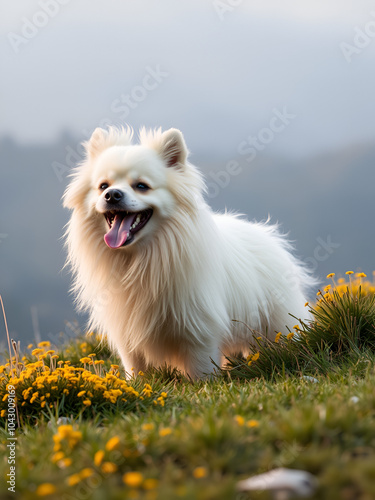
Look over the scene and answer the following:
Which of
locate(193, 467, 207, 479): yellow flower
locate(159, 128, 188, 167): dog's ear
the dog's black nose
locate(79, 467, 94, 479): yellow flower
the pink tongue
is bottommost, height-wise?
locate(79, 467, 94, 479): yellow flower

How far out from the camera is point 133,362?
5184 mm

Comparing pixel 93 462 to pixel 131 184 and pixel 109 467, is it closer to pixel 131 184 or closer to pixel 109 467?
pixel 109 467

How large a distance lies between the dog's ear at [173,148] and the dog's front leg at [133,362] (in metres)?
1.90

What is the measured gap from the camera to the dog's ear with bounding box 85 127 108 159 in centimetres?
492

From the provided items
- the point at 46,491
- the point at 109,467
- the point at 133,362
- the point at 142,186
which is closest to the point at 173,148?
the point at 142,186

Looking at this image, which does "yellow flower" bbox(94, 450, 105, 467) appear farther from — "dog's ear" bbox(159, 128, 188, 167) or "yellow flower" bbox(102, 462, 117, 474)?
"dog's ear" bbox(159, 128, 188, 167)

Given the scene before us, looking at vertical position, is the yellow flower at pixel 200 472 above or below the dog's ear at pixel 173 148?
below

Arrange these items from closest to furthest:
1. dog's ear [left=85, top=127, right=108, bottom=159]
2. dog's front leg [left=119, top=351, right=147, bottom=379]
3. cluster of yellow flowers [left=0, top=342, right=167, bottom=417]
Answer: cluster of yellow flowers [left=0, top=342, right=167, bottom=417] < dog's ear [left=85, top=127, right=108, bottom=159] < dog's front leg [left=119, top=351, right=147, bottom=379]

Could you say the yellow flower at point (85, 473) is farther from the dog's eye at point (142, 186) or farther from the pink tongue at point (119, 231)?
the dog's eye at point (142, 186)

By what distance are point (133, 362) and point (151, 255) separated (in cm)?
121

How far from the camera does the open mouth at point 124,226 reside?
443cm

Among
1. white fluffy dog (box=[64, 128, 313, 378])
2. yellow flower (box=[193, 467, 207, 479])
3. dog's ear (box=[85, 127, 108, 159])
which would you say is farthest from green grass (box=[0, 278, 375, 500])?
dog's ear (box=[85, 127, 108, 159])

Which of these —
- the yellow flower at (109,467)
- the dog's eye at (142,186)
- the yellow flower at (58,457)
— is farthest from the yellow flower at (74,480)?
the dog's eye at (142,186)

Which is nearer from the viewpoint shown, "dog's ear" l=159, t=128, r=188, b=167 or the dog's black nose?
the dog's black nose
